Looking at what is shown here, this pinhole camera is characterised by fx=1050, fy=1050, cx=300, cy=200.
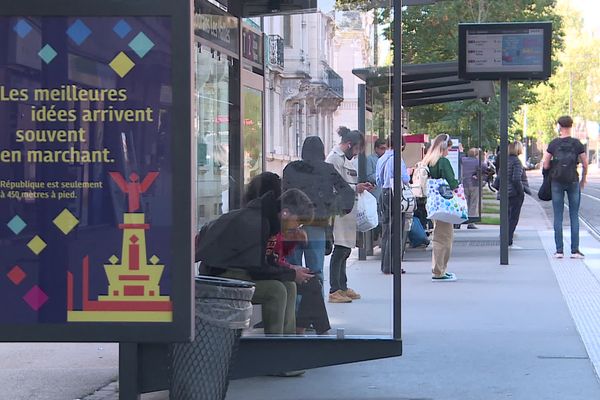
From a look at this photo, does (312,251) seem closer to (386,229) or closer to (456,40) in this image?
(386,229)

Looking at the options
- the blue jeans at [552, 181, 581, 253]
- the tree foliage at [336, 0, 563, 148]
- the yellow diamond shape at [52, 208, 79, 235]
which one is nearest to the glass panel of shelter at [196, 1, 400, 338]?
the yellow diamond shape at [52, 208, 79, 235]

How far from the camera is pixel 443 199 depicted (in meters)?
11.8

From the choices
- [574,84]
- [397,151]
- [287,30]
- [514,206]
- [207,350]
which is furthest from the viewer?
[574,84]

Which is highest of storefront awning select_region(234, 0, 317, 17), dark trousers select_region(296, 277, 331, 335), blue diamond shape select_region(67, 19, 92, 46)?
storefront awning select_region(234, 0, 317, 17)

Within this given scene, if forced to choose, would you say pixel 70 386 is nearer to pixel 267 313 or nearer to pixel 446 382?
pixel 267 313

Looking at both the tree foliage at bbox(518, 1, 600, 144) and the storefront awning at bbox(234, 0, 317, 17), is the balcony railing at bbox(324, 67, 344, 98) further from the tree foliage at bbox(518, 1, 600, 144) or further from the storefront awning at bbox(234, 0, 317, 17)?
the tree foliage at bbox(518, 1, 600, 144)

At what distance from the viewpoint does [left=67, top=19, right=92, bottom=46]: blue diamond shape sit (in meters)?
4.91

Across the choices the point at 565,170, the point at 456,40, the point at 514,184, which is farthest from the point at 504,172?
the point at 456,40

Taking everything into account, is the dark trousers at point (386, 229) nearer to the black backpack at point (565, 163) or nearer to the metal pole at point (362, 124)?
the metal pole at point (362, 124)

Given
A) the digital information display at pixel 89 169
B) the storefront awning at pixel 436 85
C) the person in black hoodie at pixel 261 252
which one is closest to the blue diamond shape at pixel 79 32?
the digital information display at pixel 89 169

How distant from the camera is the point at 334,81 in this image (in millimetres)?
7367

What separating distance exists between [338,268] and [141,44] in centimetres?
298

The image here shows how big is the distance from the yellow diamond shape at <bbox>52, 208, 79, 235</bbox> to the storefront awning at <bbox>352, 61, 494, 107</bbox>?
9.61 m

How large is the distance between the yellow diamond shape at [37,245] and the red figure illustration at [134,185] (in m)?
0.45
